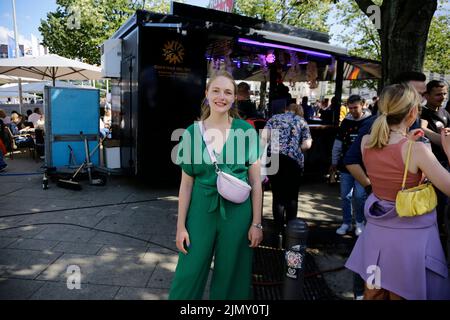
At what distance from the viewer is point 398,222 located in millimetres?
2057

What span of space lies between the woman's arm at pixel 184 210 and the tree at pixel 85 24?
1780 cm

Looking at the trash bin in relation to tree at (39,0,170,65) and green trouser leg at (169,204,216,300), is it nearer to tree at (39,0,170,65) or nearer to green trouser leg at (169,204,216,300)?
green trouser leg at (169,204,216,300)

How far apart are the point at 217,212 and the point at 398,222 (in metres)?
1.13

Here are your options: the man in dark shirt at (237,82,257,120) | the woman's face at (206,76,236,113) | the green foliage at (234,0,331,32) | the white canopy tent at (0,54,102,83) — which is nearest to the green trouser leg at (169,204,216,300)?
the woman's face at (206,76,236,113)

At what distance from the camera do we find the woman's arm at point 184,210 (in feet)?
7.26

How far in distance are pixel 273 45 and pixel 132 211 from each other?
14.9ft

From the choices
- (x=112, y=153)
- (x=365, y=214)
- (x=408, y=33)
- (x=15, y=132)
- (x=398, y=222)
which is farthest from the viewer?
(x=15, y=132)

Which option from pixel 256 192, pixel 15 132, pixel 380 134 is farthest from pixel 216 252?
pixel 15 132

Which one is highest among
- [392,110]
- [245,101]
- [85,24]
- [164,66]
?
[85,24]

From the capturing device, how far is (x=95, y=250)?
407cm

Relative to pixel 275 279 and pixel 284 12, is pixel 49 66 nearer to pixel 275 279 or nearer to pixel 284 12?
pixel 275 279

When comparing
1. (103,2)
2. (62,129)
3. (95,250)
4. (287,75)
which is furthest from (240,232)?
(103,2)
